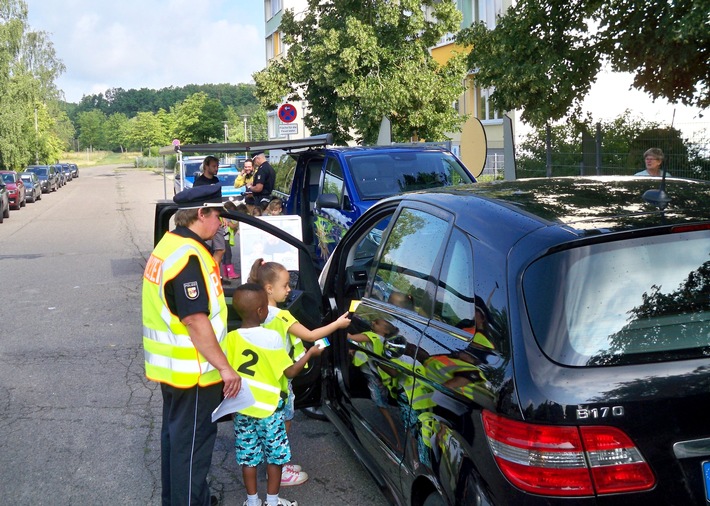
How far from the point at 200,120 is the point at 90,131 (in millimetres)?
103408

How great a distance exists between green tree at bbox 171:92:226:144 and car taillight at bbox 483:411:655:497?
71.3 meters

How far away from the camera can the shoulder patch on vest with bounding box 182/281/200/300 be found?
3830 millimetres

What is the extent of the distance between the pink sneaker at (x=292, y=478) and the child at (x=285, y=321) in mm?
417

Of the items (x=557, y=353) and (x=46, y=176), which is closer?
(x=557, y=353)

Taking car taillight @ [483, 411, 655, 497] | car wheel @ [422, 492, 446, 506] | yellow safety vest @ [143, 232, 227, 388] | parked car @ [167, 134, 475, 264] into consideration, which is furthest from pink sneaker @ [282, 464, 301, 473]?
parked car @ [167, 134, 475, 264]

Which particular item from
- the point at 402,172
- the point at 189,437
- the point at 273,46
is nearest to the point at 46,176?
the point at 273,46

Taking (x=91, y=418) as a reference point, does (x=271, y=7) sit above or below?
above

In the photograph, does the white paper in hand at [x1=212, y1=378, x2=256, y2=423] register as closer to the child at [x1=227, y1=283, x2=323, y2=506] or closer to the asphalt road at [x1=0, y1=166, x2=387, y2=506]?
the child at [x1=227, y1=283, x2=323, y2=506]

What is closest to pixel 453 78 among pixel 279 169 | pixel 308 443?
pixel 279 169

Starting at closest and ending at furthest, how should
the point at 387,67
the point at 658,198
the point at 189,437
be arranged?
the point at 658,198
the point at 189,437
the point at 387,67

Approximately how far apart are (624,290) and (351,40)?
2181 centimetres

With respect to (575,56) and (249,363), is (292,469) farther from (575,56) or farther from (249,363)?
(575,56)

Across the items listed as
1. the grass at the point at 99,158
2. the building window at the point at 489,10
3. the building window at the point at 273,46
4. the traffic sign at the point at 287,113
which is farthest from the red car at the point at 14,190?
the grass at the point at 99,158

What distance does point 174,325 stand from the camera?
12.9 feet
